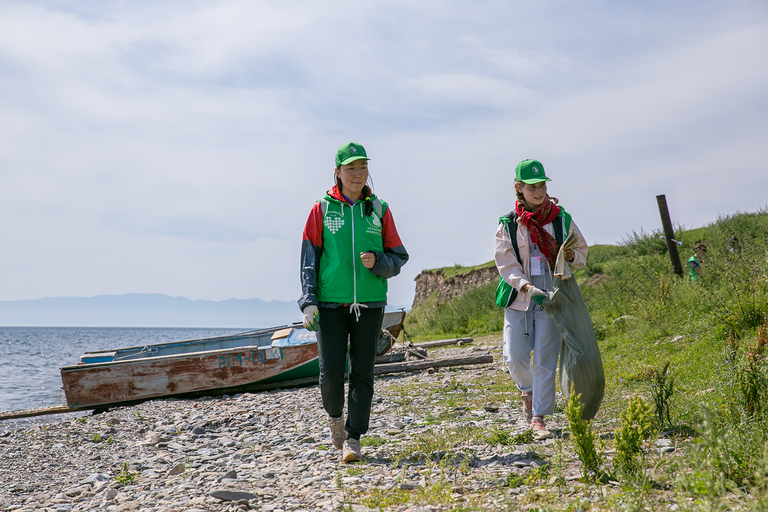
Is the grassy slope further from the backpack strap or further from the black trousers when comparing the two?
the black trousers

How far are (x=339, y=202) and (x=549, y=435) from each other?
7.81 feet

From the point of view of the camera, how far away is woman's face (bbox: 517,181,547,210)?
4.47 meters

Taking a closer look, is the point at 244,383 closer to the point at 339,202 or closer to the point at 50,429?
the point at 50,429

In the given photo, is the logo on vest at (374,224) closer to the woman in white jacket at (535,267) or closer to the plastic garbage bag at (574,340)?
the woman in white jacket at (535,267)

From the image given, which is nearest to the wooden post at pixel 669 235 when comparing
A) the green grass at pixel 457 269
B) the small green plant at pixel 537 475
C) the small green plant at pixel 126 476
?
the small green plant at pixel 537 475

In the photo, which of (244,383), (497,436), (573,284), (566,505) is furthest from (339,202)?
(244,383)

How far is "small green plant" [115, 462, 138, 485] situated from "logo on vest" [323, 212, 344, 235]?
8.71 feet

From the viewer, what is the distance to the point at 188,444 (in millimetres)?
6168

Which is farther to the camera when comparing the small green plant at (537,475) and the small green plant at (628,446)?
the small green plant at (537,475)

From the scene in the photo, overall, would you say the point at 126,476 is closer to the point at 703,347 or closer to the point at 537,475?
the point at 537,475

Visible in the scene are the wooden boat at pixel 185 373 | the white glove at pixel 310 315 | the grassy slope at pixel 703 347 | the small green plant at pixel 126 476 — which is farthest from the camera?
the wooden boat at pixel 185 373

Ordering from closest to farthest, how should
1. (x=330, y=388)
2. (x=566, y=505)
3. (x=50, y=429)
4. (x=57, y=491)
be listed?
(x=566, y=505), (x=330, y=388), (x=57, y=491), (x=50, y=429)

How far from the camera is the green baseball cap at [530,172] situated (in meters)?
4.45

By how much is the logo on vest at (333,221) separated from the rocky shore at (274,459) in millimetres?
1727
